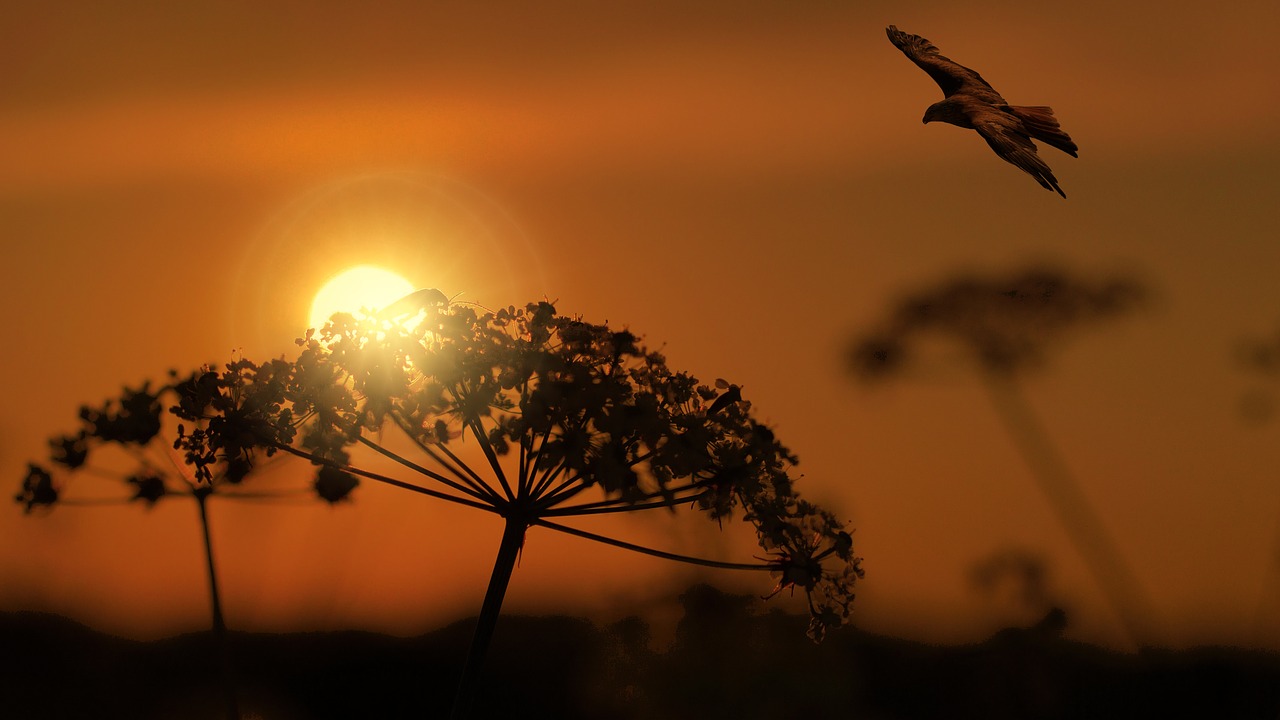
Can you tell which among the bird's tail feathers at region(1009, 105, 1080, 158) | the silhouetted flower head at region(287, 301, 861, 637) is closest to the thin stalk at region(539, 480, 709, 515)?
the silhouetted flower head at region(287, 301, 861, 637)

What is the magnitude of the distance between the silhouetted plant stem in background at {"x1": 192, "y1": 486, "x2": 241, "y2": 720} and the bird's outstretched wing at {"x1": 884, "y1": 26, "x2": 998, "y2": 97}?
26.2ft

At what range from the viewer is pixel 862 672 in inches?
590

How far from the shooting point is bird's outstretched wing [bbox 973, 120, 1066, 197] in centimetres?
702

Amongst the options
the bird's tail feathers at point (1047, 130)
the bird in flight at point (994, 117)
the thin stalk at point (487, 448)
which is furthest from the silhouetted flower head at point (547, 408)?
the bird's tail feathers at point (1047, 130)

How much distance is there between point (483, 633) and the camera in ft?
16.9

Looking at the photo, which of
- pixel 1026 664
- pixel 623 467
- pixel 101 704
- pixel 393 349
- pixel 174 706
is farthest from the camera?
pixel 1026 664

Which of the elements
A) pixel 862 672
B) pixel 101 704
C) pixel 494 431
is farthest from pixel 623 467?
pixel 862 672

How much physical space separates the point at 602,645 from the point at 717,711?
2262mm

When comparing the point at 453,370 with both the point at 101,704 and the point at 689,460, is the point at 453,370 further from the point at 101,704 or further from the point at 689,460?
the point at 101,704

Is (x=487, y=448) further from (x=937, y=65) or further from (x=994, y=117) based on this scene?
(x=937, y=65)

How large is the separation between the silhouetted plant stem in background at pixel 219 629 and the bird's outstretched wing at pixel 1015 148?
5.41 metres

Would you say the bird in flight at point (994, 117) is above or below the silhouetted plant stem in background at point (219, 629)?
above

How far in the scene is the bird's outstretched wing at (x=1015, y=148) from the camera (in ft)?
23.0

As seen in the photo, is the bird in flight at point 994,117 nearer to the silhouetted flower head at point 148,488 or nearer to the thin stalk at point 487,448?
the thin stalk at point 487,448
